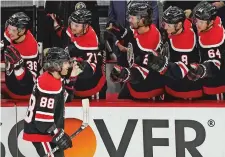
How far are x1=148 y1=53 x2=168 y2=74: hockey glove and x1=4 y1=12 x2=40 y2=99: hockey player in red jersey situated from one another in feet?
2.61

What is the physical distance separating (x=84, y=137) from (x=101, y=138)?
0.11m

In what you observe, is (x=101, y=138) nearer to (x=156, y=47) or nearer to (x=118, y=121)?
(x=118, y=121)

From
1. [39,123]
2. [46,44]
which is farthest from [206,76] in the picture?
[46,44]

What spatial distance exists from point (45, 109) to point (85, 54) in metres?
0.62

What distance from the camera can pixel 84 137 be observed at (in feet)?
13.2

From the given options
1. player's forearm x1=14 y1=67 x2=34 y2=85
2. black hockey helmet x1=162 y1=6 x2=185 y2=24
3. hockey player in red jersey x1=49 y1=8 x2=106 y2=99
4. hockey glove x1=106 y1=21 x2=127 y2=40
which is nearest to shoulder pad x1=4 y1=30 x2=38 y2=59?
player's forearm x1=14 y1=67 x2=34 y2=85

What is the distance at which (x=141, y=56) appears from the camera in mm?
4020

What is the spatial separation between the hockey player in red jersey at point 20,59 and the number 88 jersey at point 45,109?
37 cm

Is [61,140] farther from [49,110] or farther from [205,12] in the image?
[205,12]

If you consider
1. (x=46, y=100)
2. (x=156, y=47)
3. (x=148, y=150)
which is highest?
(x=156, y=47)

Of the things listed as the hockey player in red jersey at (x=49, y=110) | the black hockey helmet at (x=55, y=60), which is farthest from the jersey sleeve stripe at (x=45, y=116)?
the black hockey helmet at (x=55, y=60)

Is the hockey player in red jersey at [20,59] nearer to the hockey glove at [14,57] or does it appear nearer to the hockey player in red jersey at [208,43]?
the hockey glove at [14,57]

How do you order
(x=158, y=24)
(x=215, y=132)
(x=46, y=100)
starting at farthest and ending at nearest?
(x=158, y=24), (x=215, y=132), (x=46, y=100)

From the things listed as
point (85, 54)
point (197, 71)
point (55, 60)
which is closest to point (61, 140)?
point (55, 60)
